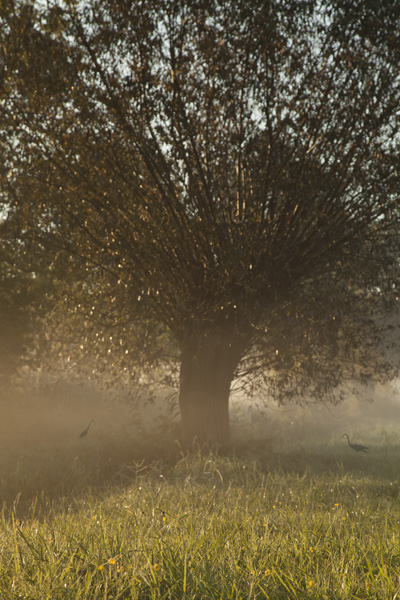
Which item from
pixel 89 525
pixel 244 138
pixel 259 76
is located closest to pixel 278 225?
pixel 244 138

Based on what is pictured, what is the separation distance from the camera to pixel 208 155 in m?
10.9

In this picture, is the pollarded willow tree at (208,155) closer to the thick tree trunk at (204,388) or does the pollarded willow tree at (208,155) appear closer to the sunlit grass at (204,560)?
the thick tree trunk at (204,388)

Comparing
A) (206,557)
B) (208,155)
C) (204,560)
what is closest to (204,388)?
(208,155)

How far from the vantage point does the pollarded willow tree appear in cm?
995

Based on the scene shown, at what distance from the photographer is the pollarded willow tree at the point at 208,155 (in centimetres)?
995

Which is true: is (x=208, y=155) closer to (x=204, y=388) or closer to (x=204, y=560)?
(x=204, y=388)

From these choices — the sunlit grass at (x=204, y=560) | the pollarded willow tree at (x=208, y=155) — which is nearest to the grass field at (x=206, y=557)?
the sunlit grass at (x=204, y=560)

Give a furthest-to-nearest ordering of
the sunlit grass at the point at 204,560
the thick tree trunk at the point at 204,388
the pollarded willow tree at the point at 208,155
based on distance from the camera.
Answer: the thick tree trunk at the point at 204,388
the pollarded willow tree at the point at 208,155
the sunlit grass at the point at 204,560

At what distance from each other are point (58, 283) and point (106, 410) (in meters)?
14.7

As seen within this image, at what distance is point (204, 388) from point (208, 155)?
18.6 ft

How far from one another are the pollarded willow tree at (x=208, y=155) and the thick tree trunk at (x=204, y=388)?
33cm

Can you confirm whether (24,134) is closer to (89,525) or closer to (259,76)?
(259,76)

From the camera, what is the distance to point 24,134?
10.9m

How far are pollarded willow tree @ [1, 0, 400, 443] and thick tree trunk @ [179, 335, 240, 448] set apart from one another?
0.33 m
